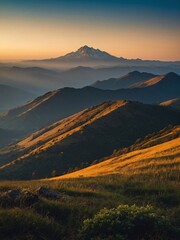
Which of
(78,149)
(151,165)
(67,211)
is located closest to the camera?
(67,211)

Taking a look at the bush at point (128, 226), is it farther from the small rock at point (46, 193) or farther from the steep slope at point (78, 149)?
the steep slope at point (78, 149)

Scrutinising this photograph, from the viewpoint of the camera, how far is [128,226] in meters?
10.5

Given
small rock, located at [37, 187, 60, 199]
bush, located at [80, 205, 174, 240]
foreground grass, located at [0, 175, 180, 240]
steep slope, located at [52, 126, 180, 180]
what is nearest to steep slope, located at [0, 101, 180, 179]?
steep slope, located at [52, 126, 180, 180]

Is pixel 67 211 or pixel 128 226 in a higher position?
pixel 128 226

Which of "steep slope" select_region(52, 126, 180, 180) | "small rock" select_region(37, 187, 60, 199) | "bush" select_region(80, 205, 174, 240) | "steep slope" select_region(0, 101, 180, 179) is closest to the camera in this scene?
"bush" select_region(80, 205, 174, 240)

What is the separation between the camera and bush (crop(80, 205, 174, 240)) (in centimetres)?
1034

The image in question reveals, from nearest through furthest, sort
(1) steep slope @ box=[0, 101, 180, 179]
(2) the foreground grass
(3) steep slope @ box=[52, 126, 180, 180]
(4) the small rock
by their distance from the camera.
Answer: (2) the foreground grass < (4) the small rock < (3) steep slope @ box=[52, 126, 180, 180] < (1) steep slope @ box=[0, 101, 180, 179]

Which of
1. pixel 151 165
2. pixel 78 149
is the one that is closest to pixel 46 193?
pixel 151 165

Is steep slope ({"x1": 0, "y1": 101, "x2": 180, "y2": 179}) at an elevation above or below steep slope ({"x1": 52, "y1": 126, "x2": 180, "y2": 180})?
below

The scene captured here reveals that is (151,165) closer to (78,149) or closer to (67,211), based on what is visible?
(67,211)

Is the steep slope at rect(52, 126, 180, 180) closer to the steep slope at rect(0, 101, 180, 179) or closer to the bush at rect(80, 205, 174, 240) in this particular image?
the bush at rect(80, 205, 174, 240)

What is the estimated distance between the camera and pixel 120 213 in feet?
35.8

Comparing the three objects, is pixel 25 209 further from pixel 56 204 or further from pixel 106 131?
pixel 106 131

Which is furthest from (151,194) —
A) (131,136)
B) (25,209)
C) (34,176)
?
(131,136)
